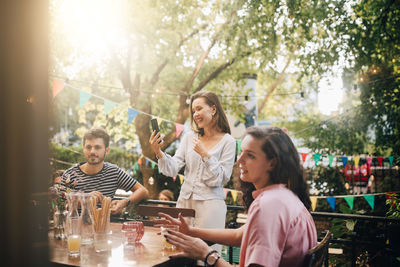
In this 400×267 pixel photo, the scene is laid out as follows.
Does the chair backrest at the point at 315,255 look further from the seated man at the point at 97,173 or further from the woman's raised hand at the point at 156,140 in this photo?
the seated man at the point at 97,173

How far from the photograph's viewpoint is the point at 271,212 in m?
1.37

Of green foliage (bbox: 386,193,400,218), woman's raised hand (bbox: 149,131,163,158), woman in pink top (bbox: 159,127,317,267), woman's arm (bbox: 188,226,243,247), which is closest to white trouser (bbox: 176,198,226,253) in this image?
woman's raised hand (bbox: 149,131,163,158)

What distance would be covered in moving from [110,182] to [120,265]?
5.29 feet

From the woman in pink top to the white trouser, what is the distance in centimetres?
97

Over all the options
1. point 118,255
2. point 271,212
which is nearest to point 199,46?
point 118,255

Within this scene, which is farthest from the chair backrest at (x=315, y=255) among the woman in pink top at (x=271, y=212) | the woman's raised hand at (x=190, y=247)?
the woman's raised hand at (x=190, y=247)

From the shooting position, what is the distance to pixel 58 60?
8.54m

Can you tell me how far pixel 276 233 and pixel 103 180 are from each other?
6.77 feet

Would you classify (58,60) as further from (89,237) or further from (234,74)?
(89,237)

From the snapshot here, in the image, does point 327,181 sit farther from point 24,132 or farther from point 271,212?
Result: point 24,132

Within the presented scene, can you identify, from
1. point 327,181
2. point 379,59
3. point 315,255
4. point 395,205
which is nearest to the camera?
point 315,255

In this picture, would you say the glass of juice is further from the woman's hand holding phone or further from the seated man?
the seated man

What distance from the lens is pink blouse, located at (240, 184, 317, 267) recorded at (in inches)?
52.3

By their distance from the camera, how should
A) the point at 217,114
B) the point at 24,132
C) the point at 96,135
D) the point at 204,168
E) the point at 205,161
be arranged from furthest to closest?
the point at 96,135 < the point at 217,114 < the point at 204,168 < the point at 205,161 < the point at 24,132
